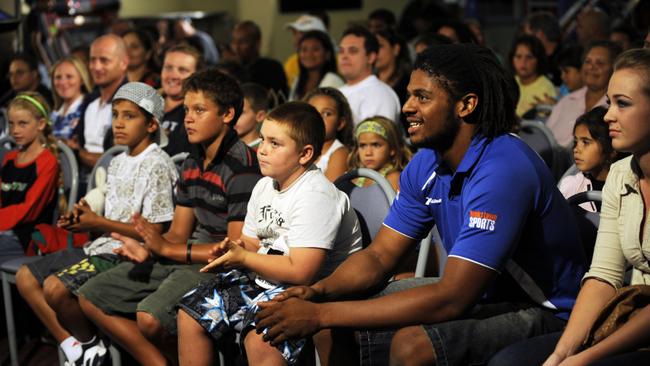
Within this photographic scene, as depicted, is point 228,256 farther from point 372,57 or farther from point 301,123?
point 372,57

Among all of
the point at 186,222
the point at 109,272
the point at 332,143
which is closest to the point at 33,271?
the point at 109,272

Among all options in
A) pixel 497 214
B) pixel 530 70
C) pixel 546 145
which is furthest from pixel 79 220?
pixel 530 70

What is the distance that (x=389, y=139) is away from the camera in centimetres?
441

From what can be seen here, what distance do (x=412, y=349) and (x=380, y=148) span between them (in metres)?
2.00

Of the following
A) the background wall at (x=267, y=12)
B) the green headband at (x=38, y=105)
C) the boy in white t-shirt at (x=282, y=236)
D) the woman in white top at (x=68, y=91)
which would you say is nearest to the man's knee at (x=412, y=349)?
the boy in white t-shirt at (x=282, y=236)

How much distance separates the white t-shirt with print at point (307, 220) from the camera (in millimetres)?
3086

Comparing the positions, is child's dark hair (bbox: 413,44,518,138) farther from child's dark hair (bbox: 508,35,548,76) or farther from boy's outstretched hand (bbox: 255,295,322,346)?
child's dark hair (bbox: 508,35,548,76)

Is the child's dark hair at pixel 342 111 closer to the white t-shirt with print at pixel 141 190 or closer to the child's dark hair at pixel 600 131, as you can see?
the white t-shirt with print at pixel 141 190

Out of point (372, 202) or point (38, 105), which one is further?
point (38, 105)

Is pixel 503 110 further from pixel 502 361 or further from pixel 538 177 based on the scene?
pixel 502 361

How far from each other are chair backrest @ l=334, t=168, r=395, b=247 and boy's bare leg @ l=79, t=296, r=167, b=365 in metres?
0.95

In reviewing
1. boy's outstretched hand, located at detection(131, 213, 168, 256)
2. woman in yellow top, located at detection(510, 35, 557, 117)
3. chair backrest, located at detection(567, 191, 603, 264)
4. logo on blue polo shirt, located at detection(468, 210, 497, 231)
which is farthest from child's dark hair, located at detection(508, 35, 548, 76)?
logo on blue polo shirt, located at detection(468, 210, 497, 231)

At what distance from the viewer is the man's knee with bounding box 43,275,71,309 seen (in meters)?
3.96

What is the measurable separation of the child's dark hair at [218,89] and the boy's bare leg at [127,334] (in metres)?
0.92
